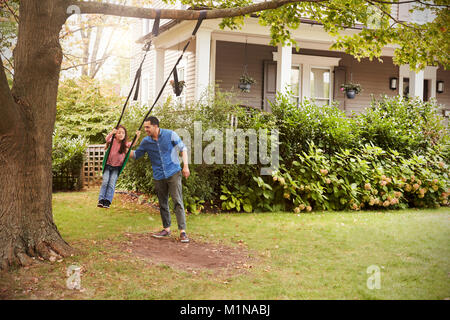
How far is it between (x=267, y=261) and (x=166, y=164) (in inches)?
88.3

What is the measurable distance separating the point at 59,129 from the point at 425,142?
1128 centimetres

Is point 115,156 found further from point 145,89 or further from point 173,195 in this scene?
point 145,89

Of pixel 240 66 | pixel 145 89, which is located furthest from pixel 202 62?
pixel 145 89

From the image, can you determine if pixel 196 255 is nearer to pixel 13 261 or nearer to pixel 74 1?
pixel 13 261

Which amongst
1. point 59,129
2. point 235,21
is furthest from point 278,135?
point 59,129

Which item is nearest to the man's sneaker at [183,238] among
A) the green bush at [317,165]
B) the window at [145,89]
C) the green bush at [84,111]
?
the green bush at [317,165]

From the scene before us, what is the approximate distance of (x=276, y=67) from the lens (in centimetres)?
1611

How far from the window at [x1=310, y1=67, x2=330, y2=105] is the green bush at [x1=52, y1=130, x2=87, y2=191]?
8.49 metres

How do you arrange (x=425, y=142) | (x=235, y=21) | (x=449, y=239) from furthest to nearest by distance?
(x=425, y=142) < (x=235, y=21) < (x=449, y=239)

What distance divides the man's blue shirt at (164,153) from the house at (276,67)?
5.28 metres

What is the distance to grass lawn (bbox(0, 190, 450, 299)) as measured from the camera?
15.5ft

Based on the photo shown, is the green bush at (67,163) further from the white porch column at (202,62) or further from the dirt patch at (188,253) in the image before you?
the dirt patch at (188,253)

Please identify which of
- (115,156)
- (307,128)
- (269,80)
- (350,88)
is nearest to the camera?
(115,156)
